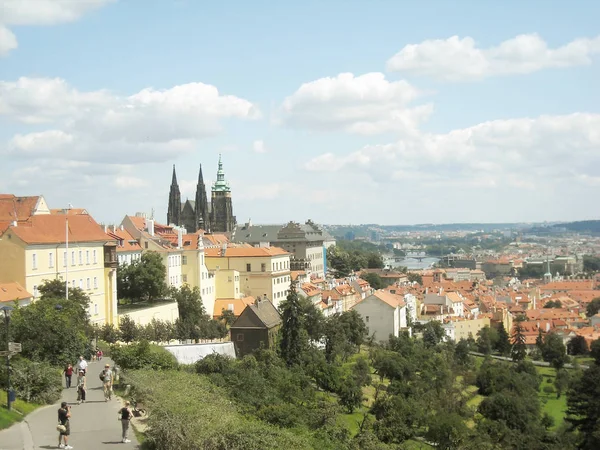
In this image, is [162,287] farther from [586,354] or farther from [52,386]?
[586,354]

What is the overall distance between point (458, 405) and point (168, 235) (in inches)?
1051

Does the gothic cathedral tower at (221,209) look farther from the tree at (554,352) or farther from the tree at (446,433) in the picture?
the tree at (446,433)

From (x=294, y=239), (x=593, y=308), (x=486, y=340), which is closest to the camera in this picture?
(x=486, y=340)

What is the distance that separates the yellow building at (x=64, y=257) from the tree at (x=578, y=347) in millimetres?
71332

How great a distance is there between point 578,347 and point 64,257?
7608 cm

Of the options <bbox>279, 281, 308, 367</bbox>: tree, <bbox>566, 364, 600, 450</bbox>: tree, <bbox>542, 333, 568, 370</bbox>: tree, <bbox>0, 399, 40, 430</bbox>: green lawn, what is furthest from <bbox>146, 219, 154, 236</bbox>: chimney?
<bbox>542, 333, 568, 370</bbox>: tree

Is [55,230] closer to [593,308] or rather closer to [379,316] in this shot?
[379,316]

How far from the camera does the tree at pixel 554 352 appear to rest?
90.0 metres

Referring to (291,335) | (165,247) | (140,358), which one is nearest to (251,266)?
(165,247)

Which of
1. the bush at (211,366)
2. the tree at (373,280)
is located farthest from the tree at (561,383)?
the bush at (211,366)

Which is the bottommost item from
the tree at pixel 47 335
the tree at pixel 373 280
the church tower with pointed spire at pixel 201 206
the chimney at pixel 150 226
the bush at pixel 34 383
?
the tree at pixel 373 280

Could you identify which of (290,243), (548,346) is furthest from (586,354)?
(290,243)

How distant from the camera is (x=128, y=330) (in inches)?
1715

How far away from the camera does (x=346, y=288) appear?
9600 cm
